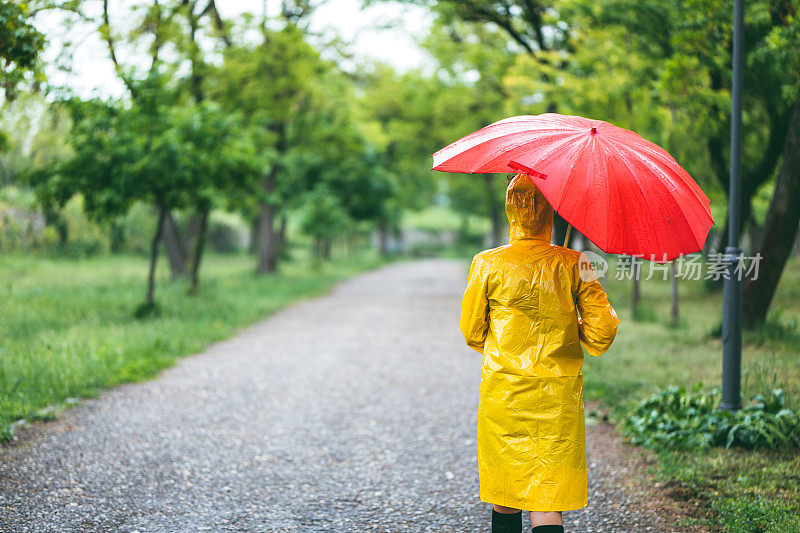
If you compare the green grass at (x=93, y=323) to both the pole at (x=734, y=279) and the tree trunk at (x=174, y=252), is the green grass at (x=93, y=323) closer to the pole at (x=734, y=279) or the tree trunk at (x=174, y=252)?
the tree trunk at (x=174, y=252)

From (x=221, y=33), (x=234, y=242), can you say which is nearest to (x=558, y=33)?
(x=221, y=33)

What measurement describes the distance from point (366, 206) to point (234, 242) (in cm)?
1160

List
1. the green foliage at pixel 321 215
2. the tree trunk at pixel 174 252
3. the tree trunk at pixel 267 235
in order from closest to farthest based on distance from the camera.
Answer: the tree trunk at pixel 174 252
the tree trunk at pixel 267 235
the green foliage at pixel 321 215

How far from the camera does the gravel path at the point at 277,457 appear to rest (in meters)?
3.61

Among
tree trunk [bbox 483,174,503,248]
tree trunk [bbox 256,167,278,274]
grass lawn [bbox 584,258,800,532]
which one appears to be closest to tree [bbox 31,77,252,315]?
grass lawn [bbox 584,258,800,532]

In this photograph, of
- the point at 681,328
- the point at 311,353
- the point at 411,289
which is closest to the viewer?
the point at 311,353

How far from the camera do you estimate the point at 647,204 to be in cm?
273

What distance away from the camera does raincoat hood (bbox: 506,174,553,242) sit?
2.77m

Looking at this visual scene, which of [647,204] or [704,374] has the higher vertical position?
[647,204]

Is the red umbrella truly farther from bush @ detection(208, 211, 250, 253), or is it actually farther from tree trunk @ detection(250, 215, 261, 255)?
bush @ detection(208, 211, 250, 253)

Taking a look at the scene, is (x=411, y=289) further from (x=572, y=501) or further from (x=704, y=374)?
(x=572, y=501)

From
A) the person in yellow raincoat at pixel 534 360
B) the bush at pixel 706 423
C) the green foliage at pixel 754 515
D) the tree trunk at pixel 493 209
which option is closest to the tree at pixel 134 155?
the bush at pixel 706 423

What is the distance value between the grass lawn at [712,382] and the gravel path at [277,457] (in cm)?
36

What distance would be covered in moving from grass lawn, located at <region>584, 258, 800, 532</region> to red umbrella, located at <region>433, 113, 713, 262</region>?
5.60ft
